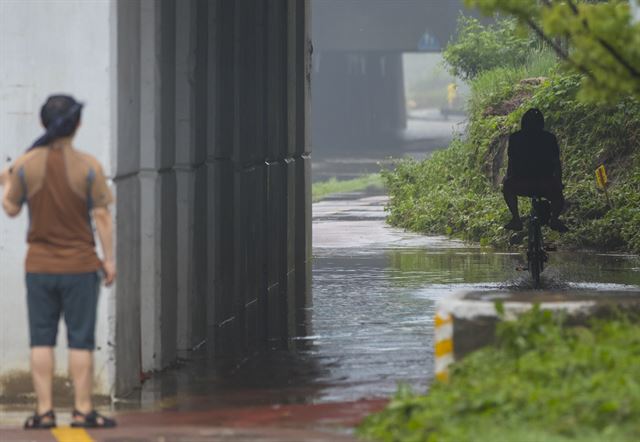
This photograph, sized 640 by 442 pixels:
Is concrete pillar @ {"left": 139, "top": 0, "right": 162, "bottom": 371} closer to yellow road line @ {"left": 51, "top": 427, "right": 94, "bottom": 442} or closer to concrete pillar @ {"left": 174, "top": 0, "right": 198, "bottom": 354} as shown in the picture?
concrete pillar @ {"left": 174, "top": 0, "right": 198, "bottom": 354}

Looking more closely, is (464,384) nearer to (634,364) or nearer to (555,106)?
(634,364)

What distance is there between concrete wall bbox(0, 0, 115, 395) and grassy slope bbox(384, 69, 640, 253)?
39.9 feet

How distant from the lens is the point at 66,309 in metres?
9.55

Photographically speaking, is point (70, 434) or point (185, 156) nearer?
point (70, 434)

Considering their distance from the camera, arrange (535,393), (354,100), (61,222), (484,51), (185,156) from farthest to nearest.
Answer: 1. (354,100)
2. (484,51)
3. (185,156)
4. (61,222)
5. (535,393)

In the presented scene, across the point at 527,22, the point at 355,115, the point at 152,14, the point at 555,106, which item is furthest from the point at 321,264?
the point at 355,115

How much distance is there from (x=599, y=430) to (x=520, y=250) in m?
14.5

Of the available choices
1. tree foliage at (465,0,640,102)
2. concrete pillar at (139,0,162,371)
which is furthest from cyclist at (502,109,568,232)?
tree foliage at (465,0,640,102)

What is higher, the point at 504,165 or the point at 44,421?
the point at 504,165

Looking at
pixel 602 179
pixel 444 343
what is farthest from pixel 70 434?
pixel 602 179

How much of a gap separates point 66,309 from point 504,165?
1744 centimetres

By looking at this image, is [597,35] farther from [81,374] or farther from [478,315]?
[81,374]

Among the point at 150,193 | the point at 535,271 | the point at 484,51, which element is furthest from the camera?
the point at 484,51

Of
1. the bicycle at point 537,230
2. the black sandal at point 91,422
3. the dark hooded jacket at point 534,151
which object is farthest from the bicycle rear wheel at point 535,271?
the black sandal at point 91,422
